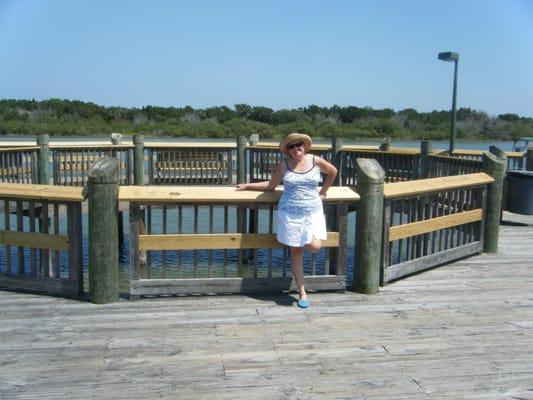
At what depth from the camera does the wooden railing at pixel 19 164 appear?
10.8 metres

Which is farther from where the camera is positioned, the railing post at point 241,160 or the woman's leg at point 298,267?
the railing post at point 241,160

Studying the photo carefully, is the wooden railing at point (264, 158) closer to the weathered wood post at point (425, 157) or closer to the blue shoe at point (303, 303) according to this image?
the weathered wood post at point (425, 157)

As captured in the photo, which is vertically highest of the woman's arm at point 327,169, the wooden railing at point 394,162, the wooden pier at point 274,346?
the woman's arm at point 327,169

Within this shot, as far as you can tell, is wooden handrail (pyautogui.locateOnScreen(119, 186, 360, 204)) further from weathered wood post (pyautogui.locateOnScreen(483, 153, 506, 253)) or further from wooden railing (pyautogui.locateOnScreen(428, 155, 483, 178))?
wooden railing (pyautogui.locateOnScreen(428, 155, 483, 178))

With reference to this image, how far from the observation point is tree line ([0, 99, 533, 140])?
1849 inches

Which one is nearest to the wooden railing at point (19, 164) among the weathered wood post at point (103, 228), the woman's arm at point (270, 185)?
the weathered wood post at point (103, 228)

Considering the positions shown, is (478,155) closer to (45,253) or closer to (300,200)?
(300,200)

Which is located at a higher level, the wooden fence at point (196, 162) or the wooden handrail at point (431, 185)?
the wooden handrail at point (431, 185)

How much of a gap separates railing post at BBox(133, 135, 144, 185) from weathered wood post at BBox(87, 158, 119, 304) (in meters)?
8.75

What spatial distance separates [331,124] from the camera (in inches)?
2144

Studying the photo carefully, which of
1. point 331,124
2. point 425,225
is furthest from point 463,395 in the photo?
point 331,124

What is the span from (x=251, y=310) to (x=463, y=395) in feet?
6.32

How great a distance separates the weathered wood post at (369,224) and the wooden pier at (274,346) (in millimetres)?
210

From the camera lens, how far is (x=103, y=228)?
15.3 ft
